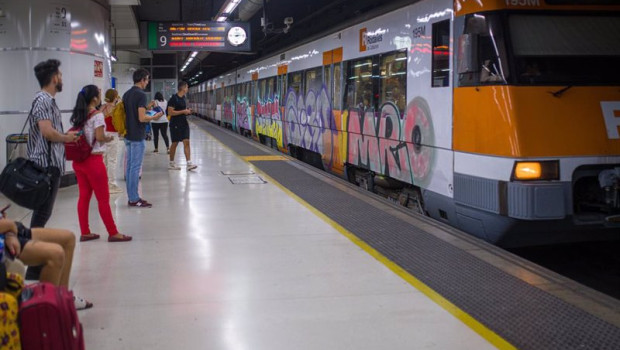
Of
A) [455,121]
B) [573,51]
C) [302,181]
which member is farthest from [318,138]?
[573,51]

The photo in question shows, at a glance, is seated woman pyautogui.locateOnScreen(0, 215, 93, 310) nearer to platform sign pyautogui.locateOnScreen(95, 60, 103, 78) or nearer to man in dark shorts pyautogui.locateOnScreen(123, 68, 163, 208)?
man in dark shorts pyautogui.locateOnScreen(123, 68, 163, 208)

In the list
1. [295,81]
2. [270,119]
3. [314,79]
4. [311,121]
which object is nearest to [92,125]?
[311,121]

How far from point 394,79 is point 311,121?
15.6 ft

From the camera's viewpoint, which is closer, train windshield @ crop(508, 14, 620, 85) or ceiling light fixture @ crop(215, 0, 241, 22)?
train windshield @ crop(508, 14, 620, 85)

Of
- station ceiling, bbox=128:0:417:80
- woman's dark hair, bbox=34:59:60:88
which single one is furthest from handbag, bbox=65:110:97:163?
station ceiling, bbox=128:0:417:80

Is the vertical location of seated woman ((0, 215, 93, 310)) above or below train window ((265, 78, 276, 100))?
below

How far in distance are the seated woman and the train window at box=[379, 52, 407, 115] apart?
5101 mm

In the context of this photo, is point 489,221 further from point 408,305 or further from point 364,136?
point 364,136

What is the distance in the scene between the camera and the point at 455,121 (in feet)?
21.4

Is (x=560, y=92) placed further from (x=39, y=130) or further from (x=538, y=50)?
(x=39, y=130)

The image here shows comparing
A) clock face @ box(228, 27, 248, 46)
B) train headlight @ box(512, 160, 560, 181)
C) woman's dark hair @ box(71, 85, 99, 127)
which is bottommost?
train headlight @ box(512, 160, 560, 181)

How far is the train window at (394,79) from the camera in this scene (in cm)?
796

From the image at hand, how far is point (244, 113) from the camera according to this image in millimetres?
22766

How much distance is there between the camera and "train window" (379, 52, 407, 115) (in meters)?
7.96
